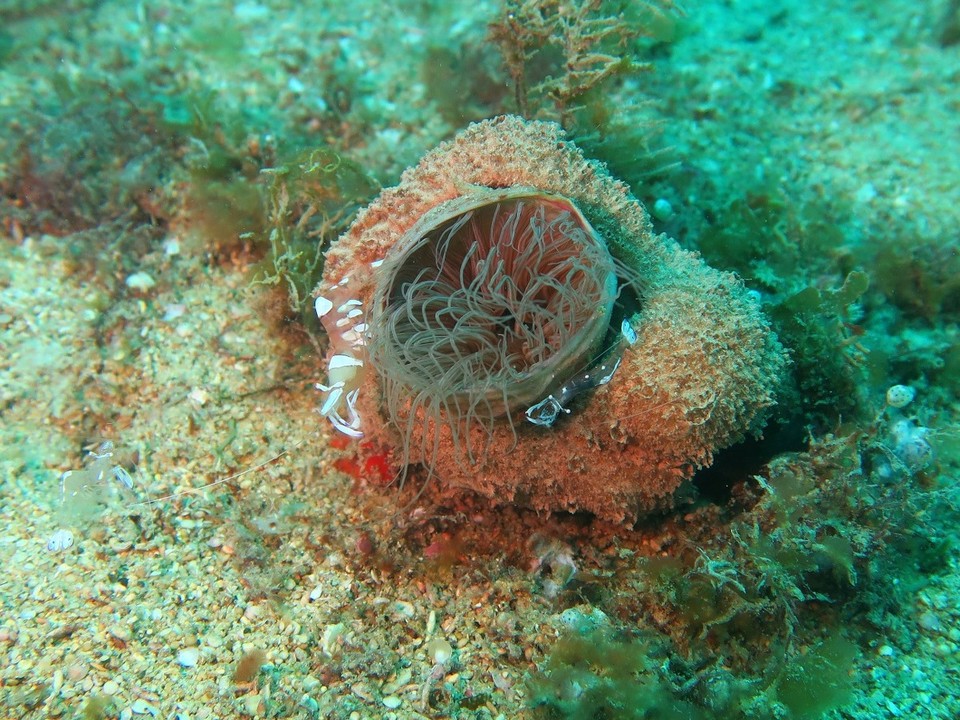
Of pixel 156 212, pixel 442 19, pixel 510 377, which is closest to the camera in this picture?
pixel 510 377

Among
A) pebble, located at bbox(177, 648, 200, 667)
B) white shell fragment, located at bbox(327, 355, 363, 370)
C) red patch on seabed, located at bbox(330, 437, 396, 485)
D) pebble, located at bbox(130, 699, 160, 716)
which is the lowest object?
red patch on seabed, located at bbox(330, 437, 396, 485)

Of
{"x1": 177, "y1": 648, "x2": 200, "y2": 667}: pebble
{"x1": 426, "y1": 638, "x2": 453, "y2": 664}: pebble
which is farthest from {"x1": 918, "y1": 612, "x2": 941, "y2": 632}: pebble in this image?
{"x1": 177, "y1": 648, "x2": 200, "y2": 667}: pebble

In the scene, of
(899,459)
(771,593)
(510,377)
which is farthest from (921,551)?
(510,377)

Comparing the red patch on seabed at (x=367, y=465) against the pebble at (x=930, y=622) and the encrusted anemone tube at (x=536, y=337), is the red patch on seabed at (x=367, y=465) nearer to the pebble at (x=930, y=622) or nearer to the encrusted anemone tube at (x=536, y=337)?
the encrusted anemone tube at (x=536, y=337)

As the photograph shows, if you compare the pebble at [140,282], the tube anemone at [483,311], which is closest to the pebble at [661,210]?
the tube anemone at [483,311]

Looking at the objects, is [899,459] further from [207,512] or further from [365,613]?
[207,512]

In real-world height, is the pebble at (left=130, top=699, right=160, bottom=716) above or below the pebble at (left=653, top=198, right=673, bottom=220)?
below

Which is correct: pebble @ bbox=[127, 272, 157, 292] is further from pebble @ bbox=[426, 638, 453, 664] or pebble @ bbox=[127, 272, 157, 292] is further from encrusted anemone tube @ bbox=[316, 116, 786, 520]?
pebble @ bbox=[426, 638, 453, 664]
